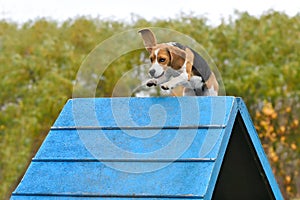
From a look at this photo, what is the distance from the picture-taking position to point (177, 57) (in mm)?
3057

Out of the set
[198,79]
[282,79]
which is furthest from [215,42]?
[198,79]

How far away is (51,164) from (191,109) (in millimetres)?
584

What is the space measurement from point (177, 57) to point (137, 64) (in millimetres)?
3157

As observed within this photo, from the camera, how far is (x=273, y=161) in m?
6.32

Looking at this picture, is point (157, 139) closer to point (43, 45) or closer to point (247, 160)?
point (247, 160)

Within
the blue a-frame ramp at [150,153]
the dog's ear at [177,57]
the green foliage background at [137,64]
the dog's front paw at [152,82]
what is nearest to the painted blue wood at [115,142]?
the blue a-frame ramp at [150,153]

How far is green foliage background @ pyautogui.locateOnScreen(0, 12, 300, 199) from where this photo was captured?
616cm

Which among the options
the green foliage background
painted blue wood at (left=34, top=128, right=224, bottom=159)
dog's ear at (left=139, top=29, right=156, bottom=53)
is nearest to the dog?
dog's ear at (left=139, top=29, right=156, bottom=53)

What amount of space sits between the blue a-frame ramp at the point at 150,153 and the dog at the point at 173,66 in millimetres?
119

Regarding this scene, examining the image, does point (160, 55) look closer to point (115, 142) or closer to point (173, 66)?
point (173, 66)

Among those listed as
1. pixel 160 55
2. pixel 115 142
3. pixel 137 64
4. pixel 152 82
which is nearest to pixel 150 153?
pixel 115 142

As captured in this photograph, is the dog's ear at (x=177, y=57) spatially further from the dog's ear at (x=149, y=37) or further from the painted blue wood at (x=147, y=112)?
the painted blue wood at (x=147, y=112)

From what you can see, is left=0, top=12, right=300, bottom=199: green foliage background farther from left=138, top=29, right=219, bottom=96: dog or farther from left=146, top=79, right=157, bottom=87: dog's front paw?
left=146, top=79, right=157, bottom=87: dog's front paw

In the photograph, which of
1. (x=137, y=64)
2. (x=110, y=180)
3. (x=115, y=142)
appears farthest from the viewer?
(x=137, y=64)
